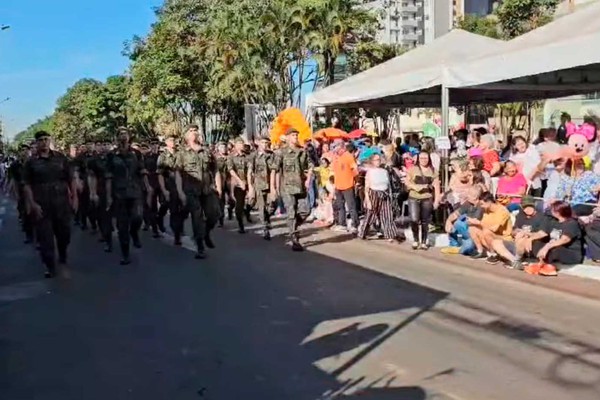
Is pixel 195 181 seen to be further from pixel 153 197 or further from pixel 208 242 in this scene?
pixel 153 197

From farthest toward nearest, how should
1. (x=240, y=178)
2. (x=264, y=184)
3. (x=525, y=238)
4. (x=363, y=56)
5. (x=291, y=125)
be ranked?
(x=363, y=56)
(x=291, y=125)
(x=240, y=178)
(x=264, y=184)
(x=525, y=238)

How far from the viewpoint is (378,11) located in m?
32.7

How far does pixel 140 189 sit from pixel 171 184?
1066mm

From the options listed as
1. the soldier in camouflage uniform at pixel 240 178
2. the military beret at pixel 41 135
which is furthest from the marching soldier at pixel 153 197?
→ the military beret at pixel 41 135

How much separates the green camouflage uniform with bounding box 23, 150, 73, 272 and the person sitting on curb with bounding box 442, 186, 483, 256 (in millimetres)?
5595

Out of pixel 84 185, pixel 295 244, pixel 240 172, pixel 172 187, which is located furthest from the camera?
pixel 240 172

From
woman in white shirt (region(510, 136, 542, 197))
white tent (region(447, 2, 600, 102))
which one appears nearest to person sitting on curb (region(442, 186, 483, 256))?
woman in white shirt (region(510, 136, 542, 197))

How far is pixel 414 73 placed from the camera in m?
13.6

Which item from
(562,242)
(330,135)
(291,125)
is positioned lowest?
(562,242)

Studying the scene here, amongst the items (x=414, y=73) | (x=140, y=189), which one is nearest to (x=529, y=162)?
(x=414, y=73)

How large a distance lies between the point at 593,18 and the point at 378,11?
883 inches

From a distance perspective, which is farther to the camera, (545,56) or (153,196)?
(153,196)

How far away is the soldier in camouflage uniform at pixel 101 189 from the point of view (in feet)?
44.5

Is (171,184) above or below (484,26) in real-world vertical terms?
below
